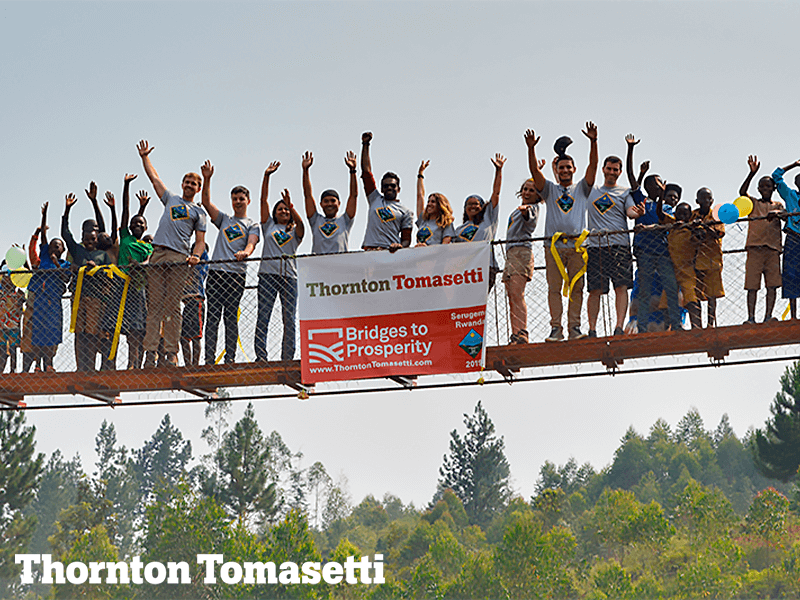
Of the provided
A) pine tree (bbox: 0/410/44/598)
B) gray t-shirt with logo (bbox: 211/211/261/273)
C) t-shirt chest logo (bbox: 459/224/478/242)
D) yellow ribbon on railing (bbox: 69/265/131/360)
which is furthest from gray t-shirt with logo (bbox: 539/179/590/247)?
pine tree (bbox: 0/410/44/598)

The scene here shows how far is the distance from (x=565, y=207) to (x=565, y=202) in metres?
0.06

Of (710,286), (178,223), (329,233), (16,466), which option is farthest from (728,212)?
(16,466)

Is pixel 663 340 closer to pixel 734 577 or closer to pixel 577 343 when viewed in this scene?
pixel 577 343

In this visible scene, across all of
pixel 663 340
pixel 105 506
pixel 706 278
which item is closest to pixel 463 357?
pixel 663 340

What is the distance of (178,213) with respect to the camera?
12102 mm

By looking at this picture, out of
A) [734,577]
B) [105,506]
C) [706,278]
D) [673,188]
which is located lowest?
[734,577]

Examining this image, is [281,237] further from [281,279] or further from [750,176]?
[750,176]

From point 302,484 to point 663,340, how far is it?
383 feet

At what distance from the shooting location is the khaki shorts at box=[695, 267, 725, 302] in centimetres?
1075

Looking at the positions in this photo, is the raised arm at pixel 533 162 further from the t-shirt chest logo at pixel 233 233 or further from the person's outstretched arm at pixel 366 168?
the t-shirt chest logo at pixel 233 233

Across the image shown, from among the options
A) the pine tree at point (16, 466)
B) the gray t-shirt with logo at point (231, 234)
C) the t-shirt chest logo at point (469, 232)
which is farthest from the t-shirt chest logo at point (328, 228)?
the pine tree at point (16, 466)

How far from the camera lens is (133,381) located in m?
11.8

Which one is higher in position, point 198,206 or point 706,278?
point 198,206

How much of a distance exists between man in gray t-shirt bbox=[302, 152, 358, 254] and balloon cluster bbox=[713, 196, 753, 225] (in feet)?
14.6
